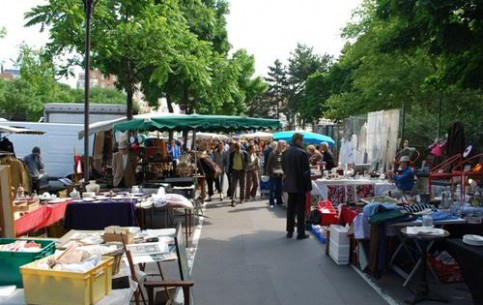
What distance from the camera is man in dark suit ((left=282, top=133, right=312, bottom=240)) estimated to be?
910cm

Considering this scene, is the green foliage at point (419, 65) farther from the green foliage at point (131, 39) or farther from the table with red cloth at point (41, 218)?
the table with red cloth at point (41, 218)

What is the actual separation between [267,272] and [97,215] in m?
2.91

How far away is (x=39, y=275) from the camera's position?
10.7ft

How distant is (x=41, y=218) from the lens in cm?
744

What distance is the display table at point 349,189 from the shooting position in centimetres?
1088

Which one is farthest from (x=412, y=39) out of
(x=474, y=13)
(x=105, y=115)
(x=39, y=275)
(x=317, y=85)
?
(x=317, y=85)

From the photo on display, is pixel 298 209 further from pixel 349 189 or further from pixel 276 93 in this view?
pixel 276 93

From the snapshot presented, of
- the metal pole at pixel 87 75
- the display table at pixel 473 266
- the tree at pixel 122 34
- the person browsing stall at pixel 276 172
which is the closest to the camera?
the display table at pixel 473 266

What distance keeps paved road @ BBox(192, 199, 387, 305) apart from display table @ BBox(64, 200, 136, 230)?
1.36 m

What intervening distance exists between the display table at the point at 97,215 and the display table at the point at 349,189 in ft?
15.7

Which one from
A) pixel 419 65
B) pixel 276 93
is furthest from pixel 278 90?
pixel 419 65

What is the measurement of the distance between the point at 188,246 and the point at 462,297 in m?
4.48

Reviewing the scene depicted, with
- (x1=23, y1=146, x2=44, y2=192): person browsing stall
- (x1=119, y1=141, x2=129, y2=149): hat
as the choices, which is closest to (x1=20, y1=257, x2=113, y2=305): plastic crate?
(x1=119, y1=141, x2=129, y2=149): hat

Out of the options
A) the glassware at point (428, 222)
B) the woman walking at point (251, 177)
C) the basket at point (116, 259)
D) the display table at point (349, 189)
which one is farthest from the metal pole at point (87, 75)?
the glassware at point (428, 222)
